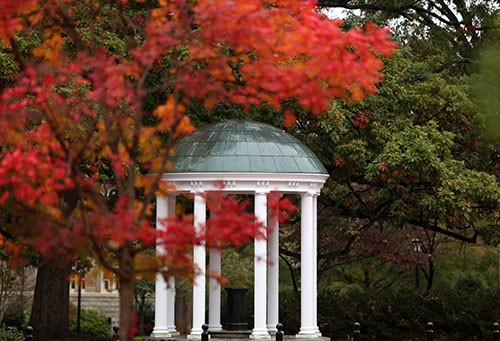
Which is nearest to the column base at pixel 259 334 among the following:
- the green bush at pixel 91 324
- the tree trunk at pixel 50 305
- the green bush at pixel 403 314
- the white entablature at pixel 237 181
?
the white entablature at pixel 237 181

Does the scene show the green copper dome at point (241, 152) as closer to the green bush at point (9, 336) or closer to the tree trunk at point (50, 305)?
the green bush at point (9, 336)

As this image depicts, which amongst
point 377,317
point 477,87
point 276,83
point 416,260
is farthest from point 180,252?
point 416,260

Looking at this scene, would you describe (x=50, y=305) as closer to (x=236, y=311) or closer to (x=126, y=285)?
(x=236, y=311)

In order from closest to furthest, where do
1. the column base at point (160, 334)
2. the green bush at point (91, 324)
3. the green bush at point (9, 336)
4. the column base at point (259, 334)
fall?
the column base at point (259, 334) < the column base at point (160, 334) < the green bush at point (9, 336) < the green bush at point (91, 324)

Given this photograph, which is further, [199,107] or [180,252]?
[199,107]

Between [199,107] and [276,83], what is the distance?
1257cm

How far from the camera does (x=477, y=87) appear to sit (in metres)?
24.7

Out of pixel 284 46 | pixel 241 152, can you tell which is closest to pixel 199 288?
pixel 241 152

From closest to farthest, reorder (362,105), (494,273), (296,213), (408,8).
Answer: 1. (362,105)
2. (408,8)
3. (296,213)
4. (494,273)

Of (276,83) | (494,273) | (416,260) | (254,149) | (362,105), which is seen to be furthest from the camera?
(494,273)

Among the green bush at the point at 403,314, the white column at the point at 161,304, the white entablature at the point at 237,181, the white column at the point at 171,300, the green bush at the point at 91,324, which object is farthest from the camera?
the green bush at the point at 91,324

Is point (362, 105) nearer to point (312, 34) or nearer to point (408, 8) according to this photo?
point (408, 8)

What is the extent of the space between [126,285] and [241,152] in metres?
8.72

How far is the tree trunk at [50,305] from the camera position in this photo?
25047mm
